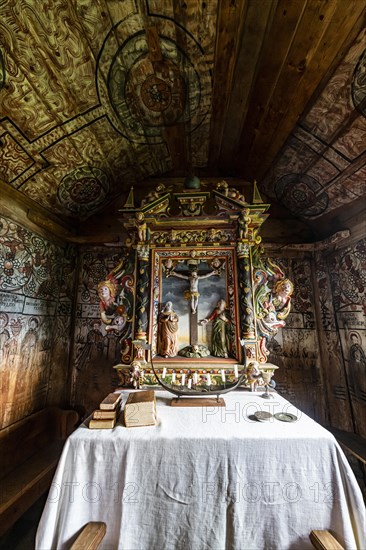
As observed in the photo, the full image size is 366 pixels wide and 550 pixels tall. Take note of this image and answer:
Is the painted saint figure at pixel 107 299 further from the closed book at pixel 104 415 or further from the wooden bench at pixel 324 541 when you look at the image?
the wooden bench at pixel 324 541

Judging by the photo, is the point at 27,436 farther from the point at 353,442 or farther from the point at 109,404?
the point at 353,442

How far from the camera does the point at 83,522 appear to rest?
158 centimetres

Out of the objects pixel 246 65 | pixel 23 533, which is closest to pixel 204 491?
pixel 23 533

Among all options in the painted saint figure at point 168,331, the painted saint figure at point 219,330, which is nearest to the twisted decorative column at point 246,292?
the painted saint figure at point 219,330

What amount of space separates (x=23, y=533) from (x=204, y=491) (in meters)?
2.41

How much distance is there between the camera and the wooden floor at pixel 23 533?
2324mm

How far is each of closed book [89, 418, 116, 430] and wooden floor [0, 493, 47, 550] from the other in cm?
180

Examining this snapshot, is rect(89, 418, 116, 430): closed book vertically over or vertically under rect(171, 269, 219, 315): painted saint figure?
under

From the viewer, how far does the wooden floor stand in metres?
2.32

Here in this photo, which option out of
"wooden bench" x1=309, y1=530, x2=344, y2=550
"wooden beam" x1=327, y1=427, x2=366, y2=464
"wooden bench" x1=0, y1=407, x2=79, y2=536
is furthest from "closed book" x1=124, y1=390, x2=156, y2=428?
"wooden beam" x1=327, y1=427, x2=366, y2=464

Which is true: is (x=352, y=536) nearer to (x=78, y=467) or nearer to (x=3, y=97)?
(x=78, y=467)

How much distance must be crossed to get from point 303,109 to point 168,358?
3.62 metres

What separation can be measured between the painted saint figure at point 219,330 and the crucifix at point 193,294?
0.13 metres

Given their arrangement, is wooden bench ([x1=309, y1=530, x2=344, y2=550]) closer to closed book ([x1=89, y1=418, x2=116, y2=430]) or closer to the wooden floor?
closed book ([x1=89, y1=418, x2=116, y2=430])
